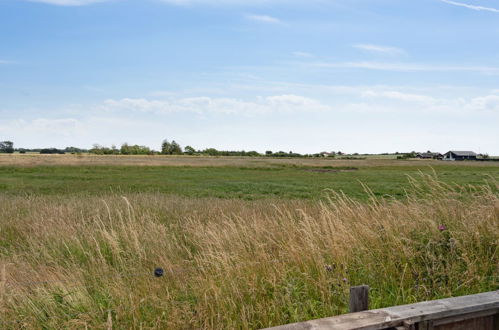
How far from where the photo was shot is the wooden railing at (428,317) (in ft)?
8.80

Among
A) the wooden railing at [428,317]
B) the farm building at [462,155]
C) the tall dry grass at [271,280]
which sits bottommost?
the tall dry grass at [271,280]

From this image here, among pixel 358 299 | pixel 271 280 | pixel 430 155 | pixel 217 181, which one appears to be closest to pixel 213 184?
pixel 217 181

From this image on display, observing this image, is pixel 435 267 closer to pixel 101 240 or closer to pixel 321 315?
pixel 321 315

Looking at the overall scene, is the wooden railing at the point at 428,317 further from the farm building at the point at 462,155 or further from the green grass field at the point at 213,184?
the farm building at the point at 462,155

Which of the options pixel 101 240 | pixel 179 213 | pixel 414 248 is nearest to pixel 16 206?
pixel 179 213

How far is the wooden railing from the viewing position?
2.68m

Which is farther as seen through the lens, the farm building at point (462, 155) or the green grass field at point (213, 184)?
the farm building at point (462, 155)

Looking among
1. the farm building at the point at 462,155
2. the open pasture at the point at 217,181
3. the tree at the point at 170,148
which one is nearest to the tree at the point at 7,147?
the tree at the point at 170,148

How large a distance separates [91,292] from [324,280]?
3096 millimetres

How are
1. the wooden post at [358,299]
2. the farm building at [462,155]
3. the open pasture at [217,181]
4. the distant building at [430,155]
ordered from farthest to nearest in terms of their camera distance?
the distant building at [430,155]
the farm building at [462,155]
the open pasture at [217,181]
the wooden post at [358,299]

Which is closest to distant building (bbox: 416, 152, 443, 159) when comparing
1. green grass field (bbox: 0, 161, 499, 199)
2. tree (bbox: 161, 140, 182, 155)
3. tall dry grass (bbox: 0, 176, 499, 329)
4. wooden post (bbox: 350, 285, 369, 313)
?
tree (bbox: 161, 140, 182, 155)

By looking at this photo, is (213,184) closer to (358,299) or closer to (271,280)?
(271,280)

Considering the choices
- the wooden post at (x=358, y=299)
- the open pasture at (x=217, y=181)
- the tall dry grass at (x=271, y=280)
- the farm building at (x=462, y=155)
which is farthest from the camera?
the farm building at (x=462, y=155)

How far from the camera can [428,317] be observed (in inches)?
117
